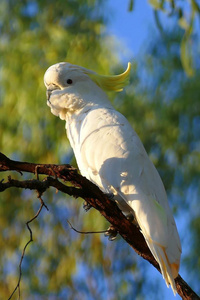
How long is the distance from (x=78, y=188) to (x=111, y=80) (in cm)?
104

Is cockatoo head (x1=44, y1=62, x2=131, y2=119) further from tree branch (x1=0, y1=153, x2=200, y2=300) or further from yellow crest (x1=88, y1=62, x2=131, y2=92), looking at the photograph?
tree branch (x1=0, y1=153, x2=200, y2=300)

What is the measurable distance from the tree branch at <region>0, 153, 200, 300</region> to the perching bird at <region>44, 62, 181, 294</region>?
8 centimetres

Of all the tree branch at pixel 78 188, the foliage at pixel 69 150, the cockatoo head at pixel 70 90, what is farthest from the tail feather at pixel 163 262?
the foliage at pixel 69 150

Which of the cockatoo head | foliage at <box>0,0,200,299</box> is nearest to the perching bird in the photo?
the cockatoo head

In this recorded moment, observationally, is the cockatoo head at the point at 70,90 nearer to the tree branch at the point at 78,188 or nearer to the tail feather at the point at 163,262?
the tree branch at the point at 78,188

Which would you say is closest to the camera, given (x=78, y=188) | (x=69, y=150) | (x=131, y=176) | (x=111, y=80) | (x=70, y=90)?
(x=78, y=188)

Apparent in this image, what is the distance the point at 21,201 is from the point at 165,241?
320 cm

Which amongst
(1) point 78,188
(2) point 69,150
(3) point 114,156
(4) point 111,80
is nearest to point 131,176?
(3) point 114,156

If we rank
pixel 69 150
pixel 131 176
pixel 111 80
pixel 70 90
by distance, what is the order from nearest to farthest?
pixel 131 176
pixel 70 90
pixel 111 80
pixel 69 150

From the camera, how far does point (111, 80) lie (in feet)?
9.26

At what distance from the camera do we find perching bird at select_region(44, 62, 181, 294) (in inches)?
81.1

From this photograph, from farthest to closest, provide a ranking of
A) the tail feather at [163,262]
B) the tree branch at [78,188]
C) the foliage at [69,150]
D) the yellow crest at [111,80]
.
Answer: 1. the foliage at [69,150]
2. the yellow crest at [111,80]
3. the tail feather at [163,262]
4. the tree branch at [78,188]

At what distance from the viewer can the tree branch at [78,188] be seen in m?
1.84

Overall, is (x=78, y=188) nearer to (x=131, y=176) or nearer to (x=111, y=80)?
(x=131, y=176)
